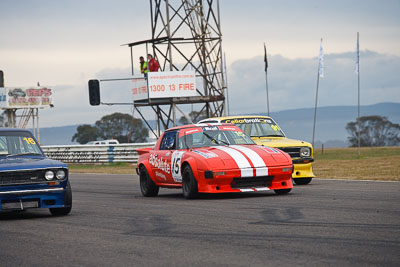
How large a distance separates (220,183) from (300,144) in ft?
13.8

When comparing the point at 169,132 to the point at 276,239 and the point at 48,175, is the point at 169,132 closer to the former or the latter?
the point at 48,175

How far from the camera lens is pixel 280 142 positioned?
16.2 metres

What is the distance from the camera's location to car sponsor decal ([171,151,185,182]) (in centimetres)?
1327

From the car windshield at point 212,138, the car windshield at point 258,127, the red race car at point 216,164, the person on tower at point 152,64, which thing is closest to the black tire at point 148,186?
the red race car at point 216,164

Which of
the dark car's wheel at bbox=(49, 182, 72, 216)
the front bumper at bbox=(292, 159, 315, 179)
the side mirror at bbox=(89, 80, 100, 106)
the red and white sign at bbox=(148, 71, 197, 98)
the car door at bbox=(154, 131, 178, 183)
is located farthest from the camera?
the red and white sign at bbox=(148, 71, 197, 98)

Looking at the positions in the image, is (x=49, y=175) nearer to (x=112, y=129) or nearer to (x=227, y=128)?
(x=227, y=128)

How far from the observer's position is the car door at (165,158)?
13.8m

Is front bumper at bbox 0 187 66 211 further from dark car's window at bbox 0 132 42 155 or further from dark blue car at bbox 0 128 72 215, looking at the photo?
dark car's window at bbox 0 132 42 155

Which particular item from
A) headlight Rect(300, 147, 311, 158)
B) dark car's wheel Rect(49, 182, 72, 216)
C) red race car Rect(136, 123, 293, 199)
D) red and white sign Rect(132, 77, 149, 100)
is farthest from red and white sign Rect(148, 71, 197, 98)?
dark car's wheel Rect(49, 182, 72, 216)

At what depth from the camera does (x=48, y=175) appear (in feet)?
34.7

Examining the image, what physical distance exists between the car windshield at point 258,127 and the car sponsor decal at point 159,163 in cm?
306

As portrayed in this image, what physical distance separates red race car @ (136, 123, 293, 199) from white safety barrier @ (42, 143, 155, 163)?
18.3 m

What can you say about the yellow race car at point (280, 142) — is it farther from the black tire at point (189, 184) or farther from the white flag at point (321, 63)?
the white flag at point (321, 63)

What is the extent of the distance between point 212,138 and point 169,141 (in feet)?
3.32
